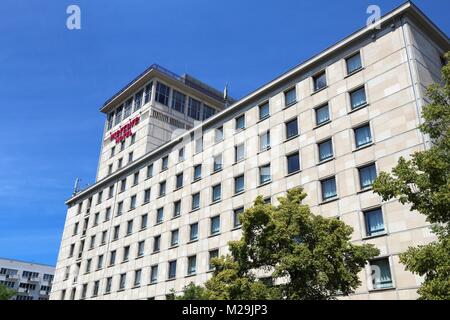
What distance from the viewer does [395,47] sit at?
28922 mm

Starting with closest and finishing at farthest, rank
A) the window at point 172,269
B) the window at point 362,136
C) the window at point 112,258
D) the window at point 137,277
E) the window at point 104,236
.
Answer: the window at point 362,136
the window at point 172,269
the window at point 137,277
the window at point 112,258
the window at point 104,236

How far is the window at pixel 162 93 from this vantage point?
193ft

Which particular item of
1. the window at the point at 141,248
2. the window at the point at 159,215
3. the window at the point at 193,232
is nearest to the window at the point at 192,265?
the window at the point at 193,232

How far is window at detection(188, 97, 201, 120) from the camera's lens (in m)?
61.7

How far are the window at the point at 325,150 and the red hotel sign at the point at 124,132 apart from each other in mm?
33894

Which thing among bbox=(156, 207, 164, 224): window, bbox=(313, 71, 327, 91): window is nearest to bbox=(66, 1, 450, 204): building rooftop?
bbox=(313, 71, 327, 91): window

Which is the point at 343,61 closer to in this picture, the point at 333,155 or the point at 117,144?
the point at 333,155

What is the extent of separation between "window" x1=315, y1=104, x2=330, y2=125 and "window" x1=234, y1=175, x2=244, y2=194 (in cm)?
817

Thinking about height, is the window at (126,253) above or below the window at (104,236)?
below

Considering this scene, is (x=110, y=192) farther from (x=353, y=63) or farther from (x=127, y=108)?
(x=353, y=63)

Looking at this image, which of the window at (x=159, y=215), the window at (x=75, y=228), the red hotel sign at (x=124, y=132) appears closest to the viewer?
the window at (x=159, y=215)

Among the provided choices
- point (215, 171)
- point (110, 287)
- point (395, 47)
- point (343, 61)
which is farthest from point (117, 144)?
point (395, 47)

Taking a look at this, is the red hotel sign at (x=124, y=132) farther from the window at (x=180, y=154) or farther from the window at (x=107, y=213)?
the window at (x=180, y=154)
